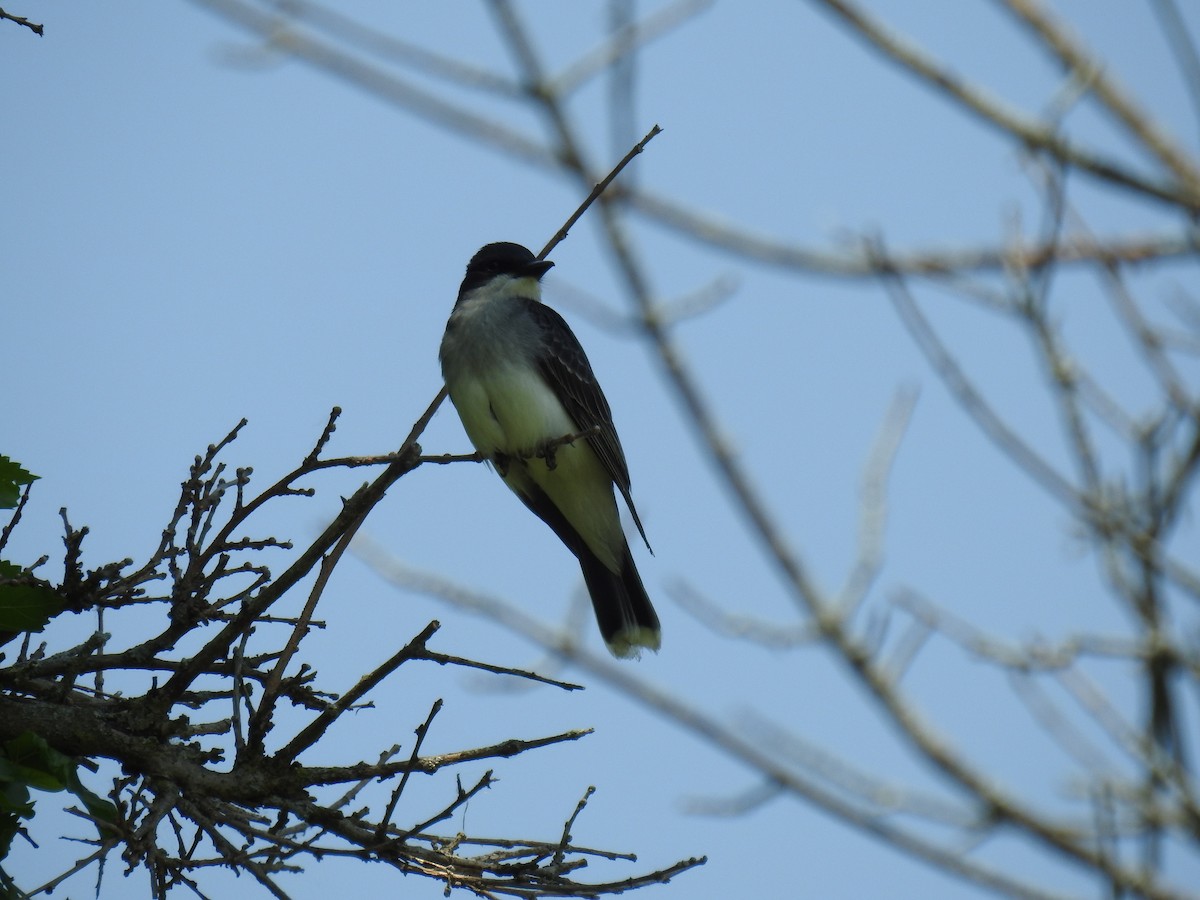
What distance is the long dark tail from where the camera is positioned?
626 centimetres

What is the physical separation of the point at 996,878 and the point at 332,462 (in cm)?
404

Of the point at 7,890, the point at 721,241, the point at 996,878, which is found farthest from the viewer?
the point at 721,241

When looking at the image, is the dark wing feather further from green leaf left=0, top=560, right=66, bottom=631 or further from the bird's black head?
green leaf left=0, top=560, right=66, bottom=631

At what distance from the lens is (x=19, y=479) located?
3.68m

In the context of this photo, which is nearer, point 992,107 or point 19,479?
point 19,479

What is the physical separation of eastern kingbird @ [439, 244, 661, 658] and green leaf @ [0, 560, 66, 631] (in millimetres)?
2847

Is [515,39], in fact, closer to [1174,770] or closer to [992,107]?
[992,107]

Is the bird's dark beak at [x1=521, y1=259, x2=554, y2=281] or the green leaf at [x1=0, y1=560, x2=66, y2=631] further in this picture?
the bird's dark beak at [x1=521, y1=259, x2=554, y2=281]

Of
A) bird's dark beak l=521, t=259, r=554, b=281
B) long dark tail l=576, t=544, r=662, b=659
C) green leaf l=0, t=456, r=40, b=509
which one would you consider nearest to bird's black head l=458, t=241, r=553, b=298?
bird's dark beak l=521, t=259, r=554, b=281

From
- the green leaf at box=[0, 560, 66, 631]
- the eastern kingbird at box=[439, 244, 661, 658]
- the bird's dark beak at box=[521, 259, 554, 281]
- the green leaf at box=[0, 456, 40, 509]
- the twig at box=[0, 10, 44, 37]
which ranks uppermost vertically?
the bird's dark beak at box=[521, 259, 554, 281]

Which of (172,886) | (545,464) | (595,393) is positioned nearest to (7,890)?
(172,886)

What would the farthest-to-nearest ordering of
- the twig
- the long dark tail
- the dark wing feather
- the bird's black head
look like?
the bird's black head < the dark wing feather < the long dark tail < the twig

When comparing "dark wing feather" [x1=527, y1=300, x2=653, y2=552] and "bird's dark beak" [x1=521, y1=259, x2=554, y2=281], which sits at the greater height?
"bird's dark beak" [x1=521, y1=259, x2=554, y2=281]

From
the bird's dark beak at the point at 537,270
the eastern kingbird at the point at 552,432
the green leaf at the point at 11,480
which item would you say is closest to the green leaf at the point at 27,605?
the green leaf at the point at 11,480
